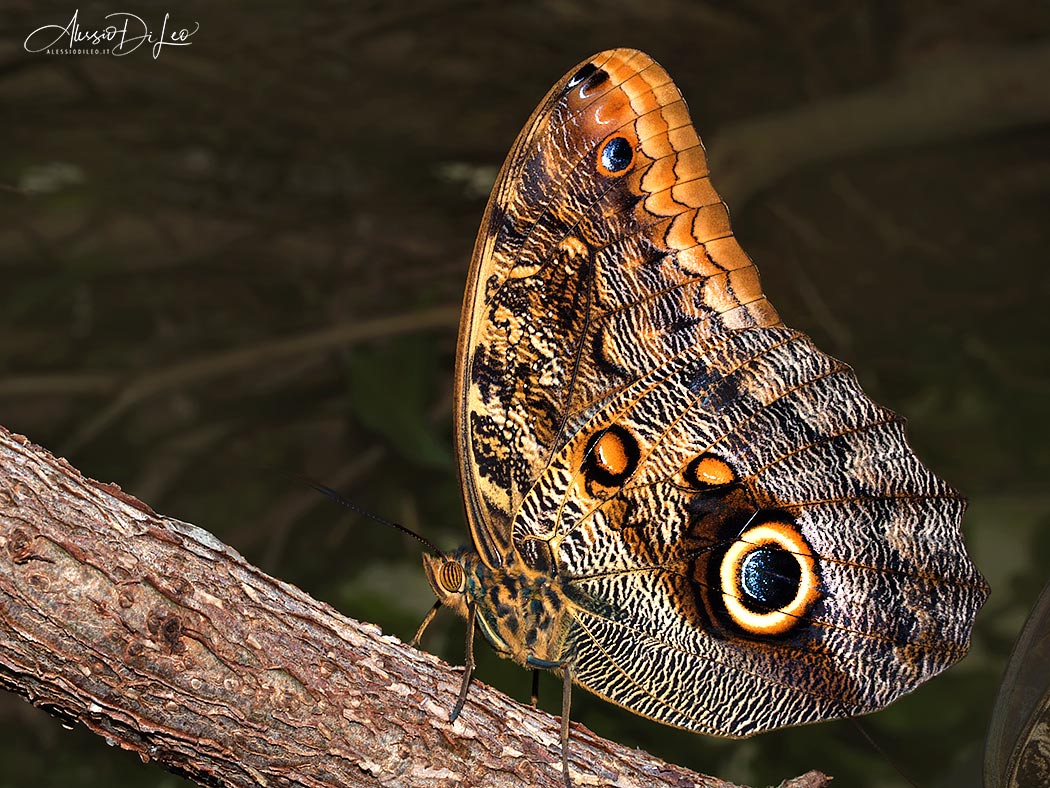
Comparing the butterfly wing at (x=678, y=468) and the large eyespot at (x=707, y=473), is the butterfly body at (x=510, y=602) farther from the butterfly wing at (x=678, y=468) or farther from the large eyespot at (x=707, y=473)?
the large eyespot at (x=707, y=473)

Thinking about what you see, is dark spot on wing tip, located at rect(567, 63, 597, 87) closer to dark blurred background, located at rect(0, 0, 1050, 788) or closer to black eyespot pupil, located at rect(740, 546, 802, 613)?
black eyespot pupil, located at rect(740, 546, 802, 613)

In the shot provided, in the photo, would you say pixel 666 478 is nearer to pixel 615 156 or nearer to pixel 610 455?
pixel 610 455

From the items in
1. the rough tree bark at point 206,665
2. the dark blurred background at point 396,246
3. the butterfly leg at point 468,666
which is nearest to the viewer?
the rough tree bark at point 206,665

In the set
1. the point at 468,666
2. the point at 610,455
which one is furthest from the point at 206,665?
the point at 610,455

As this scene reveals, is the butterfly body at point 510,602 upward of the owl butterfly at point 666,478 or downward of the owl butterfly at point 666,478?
downward

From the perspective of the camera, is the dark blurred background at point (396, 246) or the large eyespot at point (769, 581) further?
the dark blurred background at point (396, 246)

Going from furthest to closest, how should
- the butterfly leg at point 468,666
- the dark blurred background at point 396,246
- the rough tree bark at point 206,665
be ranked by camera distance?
the dark blurred background at point 396,246 < the butterfly leg at point 468,666 < the rough tree bark at point 206,665

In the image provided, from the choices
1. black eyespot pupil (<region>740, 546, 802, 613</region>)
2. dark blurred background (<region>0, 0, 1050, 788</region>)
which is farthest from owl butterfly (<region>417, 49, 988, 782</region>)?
dark blurred background (<region>0, 0, 1050, 788</region>)

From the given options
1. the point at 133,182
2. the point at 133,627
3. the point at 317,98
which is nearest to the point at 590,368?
the point at 133,627

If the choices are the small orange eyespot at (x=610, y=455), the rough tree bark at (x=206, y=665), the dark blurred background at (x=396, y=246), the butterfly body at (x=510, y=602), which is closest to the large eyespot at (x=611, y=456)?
the small orange eyespot at (x=610, y=455)
